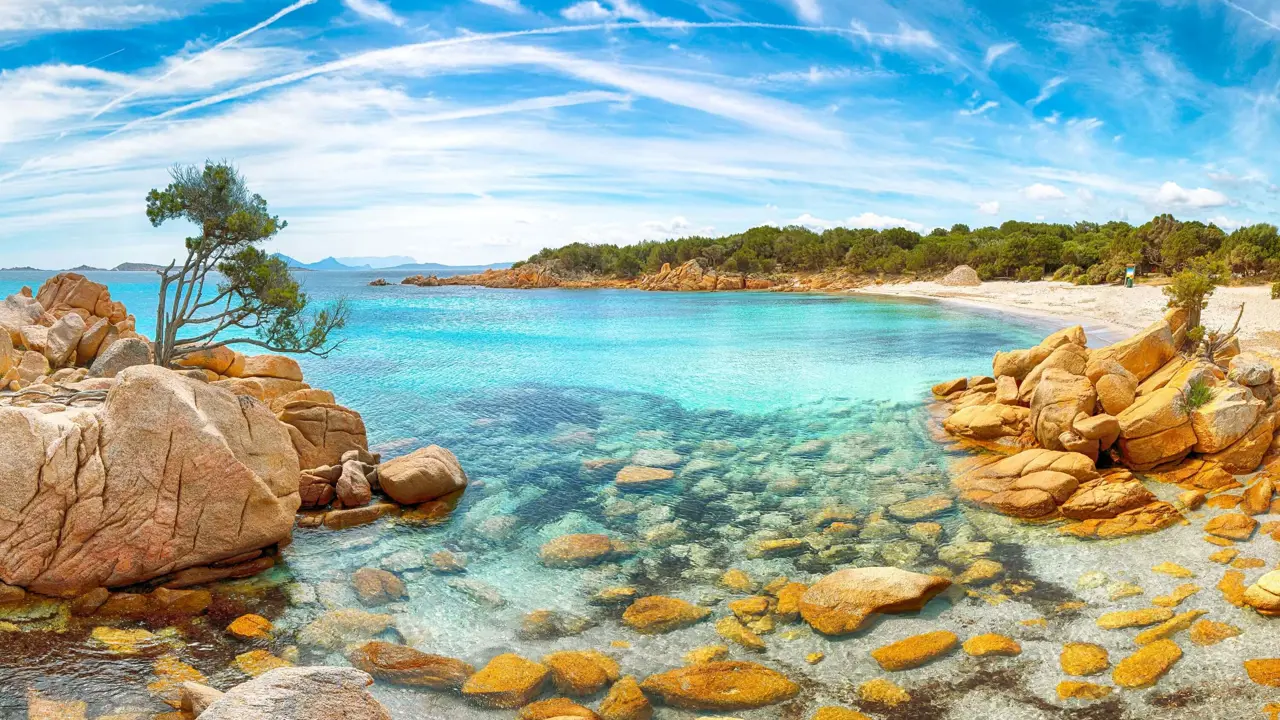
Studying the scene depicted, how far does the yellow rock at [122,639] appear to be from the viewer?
30.0ft

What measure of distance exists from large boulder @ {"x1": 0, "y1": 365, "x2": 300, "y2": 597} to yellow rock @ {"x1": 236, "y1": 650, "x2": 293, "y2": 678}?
2.87 meters

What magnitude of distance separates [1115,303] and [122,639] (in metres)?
60.1

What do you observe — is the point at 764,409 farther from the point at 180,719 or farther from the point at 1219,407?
the point at 180,719

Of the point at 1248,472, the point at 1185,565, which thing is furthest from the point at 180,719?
the point at 1248,472

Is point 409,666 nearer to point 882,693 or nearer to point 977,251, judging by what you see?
point 882,693

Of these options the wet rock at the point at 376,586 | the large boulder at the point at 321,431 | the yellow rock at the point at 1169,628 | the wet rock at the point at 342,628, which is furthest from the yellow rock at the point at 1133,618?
the large boulder at the point at 321,431

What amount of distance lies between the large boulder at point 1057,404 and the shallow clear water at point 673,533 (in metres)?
2.41

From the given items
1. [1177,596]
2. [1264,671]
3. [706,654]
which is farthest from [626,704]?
[1177,596]

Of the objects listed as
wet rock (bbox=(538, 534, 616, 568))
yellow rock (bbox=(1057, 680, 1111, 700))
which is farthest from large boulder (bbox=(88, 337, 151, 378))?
yellow rock (bbox=(1057, 680, 1111, 700))

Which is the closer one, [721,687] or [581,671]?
[721,687]

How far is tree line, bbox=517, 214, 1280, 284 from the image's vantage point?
67.4 metres

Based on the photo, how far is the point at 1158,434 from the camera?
15859 mm

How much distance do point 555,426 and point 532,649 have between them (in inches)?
528

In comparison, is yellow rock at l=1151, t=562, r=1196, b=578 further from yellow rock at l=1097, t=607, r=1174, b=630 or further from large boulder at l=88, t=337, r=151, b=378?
large boulder at l=88, t=337, r=151, b=378
